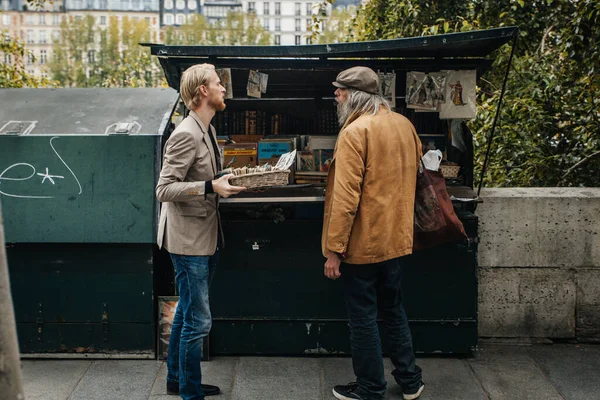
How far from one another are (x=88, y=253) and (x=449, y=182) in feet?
7.84

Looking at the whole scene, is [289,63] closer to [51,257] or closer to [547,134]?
[51,257]

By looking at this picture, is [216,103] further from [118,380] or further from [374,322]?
[118,380]

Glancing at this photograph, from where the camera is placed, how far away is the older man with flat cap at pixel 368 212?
3400mm

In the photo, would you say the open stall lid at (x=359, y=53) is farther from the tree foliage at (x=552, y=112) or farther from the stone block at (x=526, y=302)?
the tree foliage at (x=552, y=112)

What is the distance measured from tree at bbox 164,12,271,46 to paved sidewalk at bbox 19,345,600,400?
66.0m

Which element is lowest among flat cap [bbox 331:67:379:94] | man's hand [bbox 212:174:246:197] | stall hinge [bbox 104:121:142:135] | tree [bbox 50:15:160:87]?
man's hand [bbox 212:174:246:197]

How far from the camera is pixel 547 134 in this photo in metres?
6.26

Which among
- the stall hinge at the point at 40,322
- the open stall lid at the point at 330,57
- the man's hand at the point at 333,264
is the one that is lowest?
the stall hinge at the point at 40,322

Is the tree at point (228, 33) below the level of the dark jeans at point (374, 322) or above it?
above

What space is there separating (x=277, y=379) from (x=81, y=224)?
1520 mm

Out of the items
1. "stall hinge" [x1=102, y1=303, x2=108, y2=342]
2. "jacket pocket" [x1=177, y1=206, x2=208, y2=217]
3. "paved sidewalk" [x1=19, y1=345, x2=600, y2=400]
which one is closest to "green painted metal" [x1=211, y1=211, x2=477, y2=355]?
"paved sidewalk" [x1=19, y1=345, x2=600, y2=400]

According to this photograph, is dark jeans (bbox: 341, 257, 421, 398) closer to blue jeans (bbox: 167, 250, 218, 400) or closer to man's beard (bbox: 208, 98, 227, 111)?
blue jeans (bbox: 167, 250, 218, 400)

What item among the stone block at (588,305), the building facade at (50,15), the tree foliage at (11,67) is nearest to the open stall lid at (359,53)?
the stone block at (588,305)

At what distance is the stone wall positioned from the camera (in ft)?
14.9
